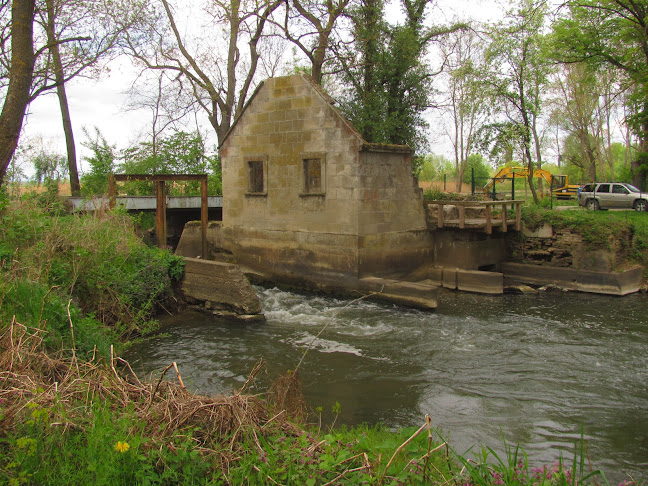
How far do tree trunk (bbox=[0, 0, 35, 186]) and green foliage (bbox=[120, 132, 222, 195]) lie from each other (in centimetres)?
1324

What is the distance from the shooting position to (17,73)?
966 centimetres

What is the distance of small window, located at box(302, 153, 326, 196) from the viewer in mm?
14852

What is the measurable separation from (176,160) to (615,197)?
67.0ft

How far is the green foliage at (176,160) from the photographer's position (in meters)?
23.7

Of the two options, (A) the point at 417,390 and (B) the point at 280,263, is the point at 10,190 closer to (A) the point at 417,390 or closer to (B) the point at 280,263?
(B) the point at 280,263

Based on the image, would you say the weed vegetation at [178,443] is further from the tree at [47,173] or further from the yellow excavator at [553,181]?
the yellow excavator at [553,181]

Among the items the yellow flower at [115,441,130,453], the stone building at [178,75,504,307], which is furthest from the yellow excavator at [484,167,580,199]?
the yellow flower at [115,441,130,453]

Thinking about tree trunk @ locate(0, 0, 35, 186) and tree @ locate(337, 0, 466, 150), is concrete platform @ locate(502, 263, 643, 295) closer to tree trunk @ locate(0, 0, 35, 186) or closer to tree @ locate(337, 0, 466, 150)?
tree @ locate(337, 0, 466, 150)

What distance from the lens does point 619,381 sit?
8164 mm

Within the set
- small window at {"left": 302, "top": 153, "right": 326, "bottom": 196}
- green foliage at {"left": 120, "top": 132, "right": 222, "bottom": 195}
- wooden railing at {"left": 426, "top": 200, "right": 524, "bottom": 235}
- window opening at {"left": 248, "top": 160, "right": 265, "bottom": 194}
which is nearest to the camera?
small window at {"left": 302, "top": 153, "right": 326, "bottom": 196}

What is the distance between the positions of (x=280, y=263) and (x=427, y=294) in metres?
4.86

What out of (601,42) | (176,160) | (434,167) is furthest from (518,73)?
(434,167)

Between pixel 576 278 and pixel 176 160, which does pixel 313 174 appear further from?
pixel 176 160

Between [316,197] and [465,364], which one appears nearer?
[465,364]
